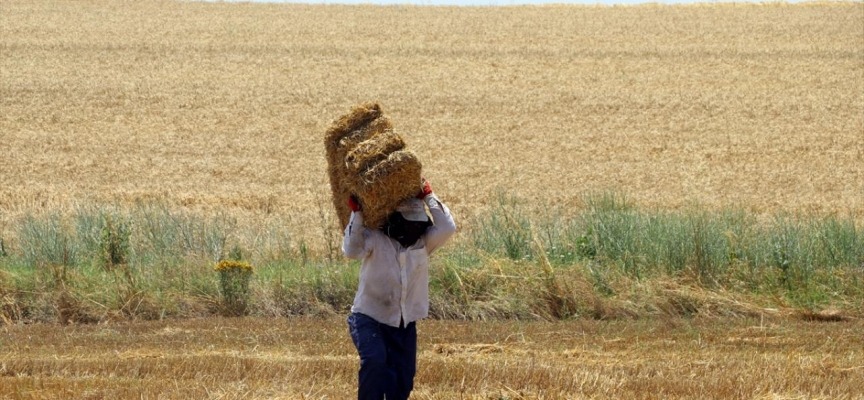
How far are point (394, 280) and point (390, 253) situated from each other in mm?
156

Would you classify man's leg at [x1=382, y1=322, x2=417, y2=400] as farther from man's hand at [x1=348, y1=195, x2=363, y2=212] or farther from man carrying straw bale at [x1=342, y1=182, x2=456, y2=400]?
man's hand at [x1=348, y1=195, x2=363, y2=212]

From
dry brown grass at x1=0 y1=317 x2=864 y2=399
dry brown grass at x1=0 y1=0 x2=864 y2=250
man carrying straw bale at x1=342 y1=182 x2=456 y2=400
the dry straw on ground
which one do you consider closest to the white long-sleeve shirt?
man carrying straw bale at x1=342 y1=182 x2=456 y2=400

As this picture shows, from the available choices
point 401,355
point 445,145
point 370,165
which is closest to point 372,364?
point 401,355

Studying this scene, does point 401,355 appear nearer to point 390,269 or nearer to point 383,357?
point 383,357

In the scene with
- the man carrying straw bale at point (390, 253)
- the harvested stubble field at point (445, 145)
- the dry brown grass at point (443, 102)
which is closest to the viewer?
the man carrying straw bale at point (390, 253)

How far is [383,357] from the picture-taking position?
6.04 metres

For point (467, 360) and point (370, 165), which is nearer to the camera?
point (370, 165)

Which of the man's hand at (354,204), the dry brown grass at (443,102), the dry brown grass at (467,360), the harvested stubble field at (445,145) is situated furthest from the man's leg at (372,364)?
the dry brown grass at (443,102)

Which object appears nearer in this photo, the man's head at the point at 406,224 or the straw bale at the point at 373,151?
the man's head at the point at 406,224

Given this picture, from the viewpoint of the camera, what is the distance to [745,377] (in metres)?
7.68

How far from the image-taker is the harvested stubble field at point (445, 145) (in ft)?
26.7

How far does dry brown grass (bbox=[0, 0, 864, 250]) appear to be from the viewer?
70.4 ft

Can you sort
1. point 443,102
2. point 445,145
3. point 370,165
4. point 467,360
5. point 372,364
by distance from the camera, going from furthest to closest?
point 443,102 < point 445,145 < point 467,360 < point 370,165 < point 372,364

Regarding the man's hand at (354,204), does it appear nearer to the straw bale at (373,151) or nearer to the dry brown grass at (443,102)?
the straw bale at (373,151)
